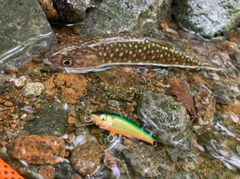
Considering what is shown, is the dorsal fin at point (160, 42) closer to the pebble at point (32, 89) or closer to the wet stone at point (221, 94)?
the wet stone at point (221, 94)

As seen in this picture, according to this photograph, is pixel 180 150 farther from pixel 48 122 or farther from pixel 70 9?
pixel 70 9

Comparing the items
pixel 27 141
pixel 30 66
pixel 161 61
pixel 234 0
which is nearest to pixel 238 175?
pixel 161 61

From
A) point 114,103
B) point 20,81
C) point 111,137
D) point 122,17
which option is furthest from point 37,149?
point 122,17

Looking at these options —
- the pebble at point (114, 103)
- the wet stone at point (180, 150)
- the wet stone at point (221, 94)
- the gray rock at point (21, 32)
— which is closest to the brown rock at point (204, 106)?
the wet stone at point (221, 94)

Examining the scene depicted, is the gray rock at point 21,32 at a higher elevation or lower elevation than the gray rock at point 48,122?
higher

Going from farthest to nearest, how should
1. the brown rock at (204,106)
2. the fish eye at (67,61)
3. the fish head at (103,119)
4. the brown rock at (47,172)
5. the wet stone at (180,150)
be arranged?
the brown rock at (204,106)
the fish eye at (67,61)
the wet stone at (180,150)
the fish head at (103,119)
the brown rock at (47,172)

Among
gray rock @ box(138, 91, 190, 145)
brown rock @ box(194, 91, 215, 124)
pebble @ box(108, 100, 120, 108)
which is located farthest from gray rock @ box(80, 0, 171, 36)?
brown rock @ box(194, 91, 215, 124)

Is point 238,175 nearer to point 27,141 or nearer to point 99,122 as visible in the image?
point 99,122
